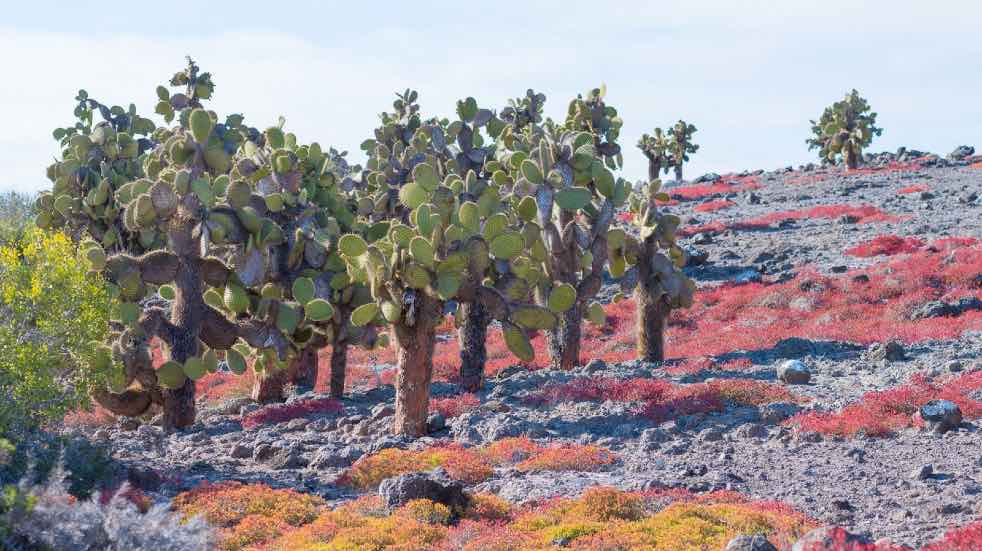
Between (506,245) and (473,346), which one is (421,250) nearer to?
(506,245)

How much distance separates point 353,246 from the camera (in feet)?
51.1

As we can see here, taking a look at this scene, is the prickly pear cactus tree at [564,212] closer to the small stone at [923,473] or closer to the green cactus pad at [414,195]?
the green cactus pad at [414,195]

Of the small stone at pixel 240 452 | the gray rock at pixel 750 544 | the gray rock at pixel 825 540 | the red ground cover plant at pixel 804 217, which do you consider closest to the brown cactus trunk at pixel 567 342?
the small stone at pixel 240 452

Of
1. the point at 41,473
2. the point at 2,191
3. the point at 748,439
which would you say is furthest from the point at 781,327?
the point at 2,191

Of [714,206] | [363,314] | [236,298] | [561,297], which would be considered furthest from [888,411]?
[714,206]

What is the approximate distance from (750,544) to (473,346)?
455 inches

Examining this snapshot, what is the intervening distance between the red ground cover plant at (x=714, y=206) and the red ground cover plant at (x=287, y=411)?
3713 cm

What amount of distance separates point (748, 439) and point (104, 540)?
955 cm

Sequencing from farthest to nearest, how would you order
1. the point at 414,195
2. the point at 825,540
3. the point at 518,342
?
the point at 414,195 → the point at 518,342 → the point at 825,540

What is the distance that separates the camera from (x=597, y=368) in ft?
67.9

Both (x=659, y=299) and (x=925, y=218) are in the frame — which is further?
(x=925, y=218)

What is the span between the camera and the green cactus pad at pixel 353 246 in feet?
50.8

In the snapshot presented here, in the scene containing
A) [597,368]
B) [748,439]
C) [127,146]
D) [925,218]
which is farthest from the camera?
[925,218]

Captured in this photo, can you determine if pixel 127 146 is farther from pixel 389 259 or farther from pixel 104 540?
pixel 104 540
